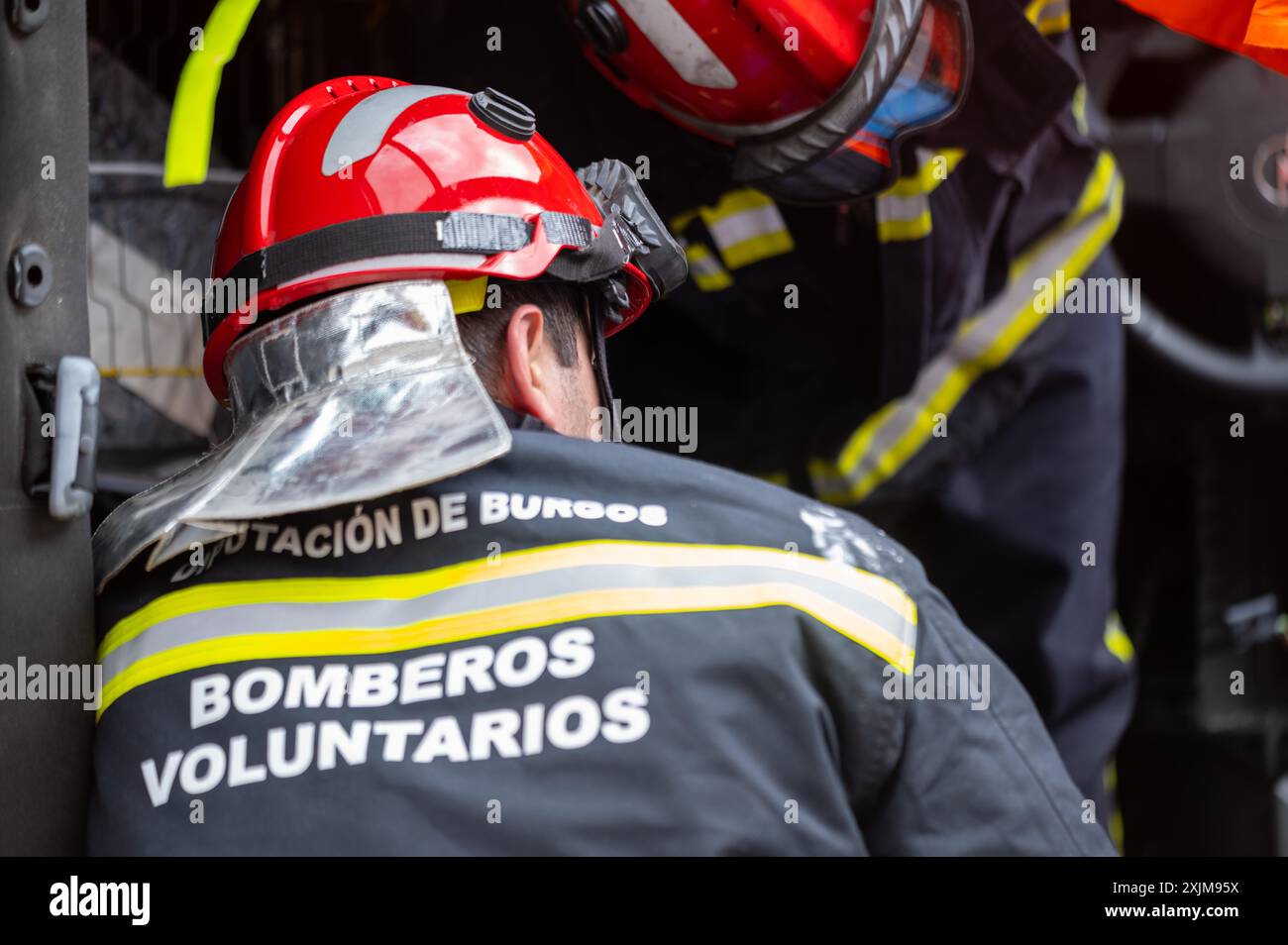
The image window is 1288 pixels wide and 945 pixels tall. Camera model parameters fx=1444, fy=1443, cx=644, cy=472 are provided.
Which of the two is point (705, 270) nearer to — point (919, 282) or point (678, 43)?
point (919, 282)

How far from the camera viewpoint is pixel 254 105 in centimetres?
238

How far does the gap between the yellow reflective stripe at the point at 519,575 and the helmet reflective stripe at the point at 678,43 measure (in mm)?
910

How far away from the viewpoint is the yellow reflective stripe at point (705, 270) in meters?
2.30

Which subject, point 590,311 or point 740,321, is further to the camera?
point 740,321

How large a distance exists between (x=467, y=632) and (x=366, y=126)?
1.66ft

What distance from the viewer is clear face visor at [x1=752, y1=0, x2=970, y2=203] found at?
1.85 metres

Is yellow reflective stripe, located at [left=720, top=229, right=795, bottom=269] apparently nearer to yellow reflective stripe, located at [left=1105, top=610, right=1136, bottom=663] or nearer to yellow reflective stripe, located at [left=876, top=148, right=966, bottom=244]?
yellow reflective stripe, located at [left=876, top=148, right=966, bottom=244]

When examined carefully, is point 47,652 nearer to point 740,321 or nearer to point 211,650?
point 211,650

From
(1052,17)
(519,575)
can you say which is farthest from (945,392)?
(519,575)

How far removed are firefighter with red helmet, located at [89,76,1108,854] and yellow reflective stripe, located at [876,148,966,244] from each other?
3.29 feet

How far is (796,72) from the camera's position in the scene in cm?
182

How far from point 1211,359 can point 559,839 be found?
2.33 meters

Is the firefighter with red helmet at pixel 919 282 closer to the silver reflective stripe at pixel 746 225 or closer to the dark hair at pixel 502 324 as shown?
the silver reflective stripe at pixel 746 225
